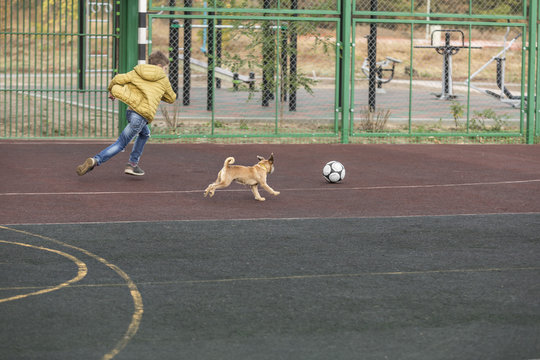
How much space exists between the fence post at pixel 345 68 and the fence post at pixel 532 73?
11.9 ft

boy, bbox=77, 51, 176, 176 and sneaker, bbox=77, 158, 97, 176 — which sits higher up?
boy, bbox=77, 51, 176, 176

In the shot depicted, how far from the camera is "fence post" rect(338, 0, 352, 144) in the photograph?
17.4m

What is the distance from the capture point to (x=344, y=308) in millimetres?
6305

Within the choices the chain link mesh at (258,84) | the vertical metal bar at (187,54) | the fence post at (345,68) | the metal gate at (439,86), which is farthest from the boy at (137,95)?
the vertical metal bar at (187,54)

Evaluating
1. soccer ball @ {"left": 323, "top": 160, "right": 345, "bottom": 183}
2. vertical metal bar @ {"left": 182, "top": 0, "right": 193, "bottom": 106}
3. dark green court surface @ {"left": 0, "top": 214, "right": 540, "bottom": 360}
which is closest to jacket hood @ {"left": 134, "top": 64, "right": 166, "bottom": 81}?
soccer ball @ {"left": 323, "top": 160, "right": 345, "bottom": 183}

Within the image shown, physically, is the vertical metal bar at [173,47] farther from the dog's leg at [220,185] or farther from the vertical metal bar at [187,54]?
the dog's leg at [220,185]

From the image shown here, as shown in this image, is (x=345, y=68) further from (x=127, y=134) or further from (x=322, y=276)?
(x=322, y=276)

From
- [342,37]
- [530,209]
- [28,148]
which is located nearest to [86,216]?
[530,209]

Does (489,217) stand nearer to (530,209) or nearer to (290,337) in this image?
(530,209)

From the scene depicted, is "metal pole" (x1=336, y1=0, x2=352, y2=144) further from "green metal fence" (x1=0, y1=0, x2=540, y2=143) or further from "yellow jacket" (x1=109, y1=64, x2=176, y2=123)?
"yellow jacket" (x1=109, y1=64, x2=176, y2=123)

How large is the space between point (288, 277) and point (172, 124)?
1117 cm

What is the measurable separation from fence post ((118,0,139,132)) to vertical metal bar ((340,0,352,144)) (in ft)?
12.5

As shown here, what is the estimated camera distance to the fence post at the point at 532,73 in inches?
718

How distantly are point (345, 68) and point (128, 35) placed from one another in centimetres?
404
